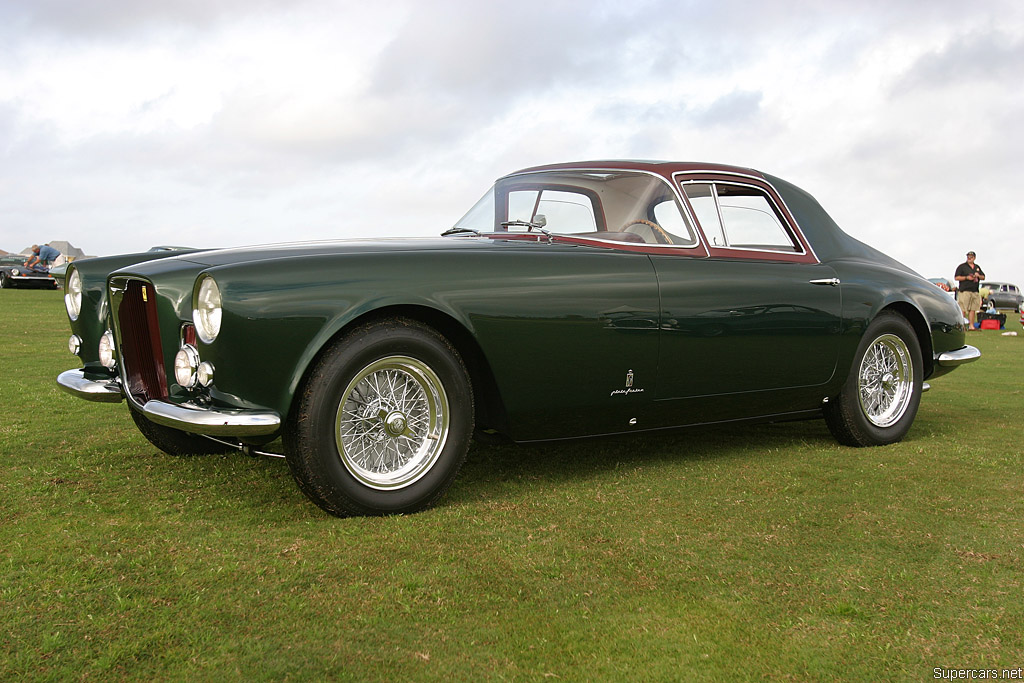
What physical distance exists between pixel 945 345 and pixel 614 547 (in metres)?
3.36

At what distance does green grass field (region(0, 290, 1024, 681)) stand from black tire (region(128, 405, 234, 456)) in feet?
0.22

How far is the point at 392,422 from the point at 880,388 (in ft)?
10.3

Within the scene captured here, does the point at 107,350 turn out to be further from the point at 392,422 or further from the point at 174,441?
the point at 392,422

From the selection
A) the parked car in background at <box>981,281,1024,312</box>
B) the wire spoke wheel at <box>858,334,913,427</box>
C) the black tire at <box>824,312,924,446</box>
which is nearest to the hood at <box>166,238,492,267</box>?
the black tire at <box>824,312,924,446</box>

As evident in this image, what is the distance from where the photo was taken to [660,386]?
13.6 ft

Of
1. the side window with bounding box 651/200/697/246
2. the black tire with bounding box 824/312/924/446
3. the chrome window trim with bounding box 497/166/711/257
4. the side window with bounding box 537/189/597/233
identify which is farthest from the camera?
the black tire with bounding box 824/312/924/446

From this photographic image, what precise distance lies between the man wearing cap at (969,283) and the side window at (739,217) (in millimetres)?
15318

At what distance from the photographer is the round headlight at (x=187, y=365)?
130 inches

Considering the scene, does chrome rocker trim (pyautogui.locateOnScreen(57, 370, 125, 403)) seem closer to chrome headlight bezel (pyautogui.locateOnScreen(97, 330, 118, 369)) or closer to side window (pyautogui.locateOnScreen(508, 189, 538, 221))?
chrome headlight bezel (pyautogui.locateOnScreen(97, 330, 118, 369))

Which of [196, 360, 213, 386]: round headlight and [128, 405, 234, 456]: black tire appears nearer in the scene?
[196, 360, 213, 386]: round headlight

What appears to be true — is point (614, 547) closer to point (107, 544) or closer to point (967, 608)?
point (967, 608)

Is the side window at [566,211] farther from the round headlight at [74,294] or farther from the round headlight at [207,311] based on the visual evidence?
the round headlight at [74,294]

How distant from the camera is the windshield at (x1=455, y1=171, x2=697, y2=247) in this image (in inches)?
179

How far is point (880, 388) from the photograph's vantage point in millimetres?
5281
